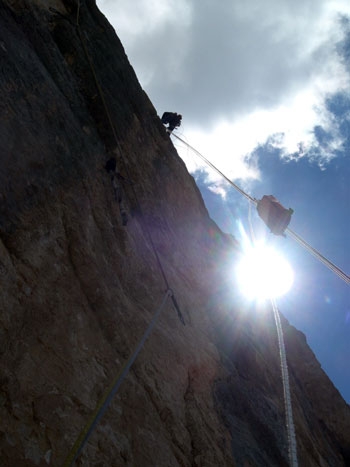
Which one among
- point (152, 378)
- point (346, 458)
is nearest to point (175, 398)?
point (152, 378)

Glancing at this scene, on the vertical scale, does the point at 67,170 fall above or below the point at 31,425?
above

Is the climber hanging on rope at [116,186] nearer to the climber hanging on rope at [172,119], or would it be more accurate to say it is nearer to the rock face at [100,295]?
the rock face at [100,295]

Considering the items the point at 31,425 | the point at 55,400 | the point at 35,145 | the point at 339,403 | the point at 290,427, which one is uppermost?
the point at 339,403

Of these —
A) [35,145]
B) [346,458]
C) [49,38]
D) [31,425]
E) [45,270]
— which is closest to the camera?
[31,425]

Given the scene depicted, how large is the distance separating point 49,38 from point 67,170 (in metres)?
3.92

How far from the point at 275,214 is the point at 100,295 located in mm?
6496

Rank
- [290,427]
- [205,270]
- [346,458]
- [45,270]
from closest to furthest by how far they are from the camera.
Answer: [45,270] → [290,427] → [205,270] → [346,458]

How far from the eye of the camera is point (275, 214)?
33.3 feet

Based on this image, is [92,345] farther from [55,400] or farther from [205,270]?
[205,270]

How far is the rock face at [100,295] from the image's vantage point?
3982mm

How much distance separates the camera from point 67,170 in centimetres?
603

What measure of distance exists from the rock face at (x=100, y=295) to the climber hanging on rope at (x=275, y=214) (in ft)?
→ 8.69

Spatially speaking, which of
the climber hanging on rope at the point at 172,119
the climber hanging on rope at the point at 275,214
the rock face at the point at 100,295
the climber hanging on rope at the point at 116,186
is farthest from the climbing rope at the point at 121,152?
the climber hanging on rope at the point at 172,119

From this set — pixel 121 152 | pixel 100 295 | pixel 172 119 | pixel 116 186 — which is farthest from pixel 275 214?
pixel 172 119
